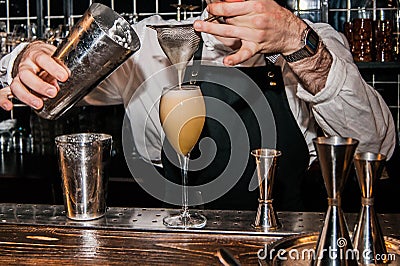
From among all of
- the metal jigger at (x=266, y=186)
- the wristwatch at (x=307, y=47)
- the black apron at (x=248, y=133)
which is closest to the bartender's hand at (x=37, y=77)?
the metal jigger at (x=266, y=186)

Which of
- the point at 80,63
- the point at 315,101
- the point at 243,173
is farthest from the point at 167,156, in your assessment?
the point at 80,63

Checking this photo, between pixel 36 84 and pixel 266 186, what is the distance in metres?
0.45

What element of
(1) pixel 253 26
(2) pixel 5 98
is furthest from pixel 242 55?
(2) pixel 5 98

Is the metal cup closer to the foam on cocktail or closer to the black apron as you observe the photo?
the foam on cocktail

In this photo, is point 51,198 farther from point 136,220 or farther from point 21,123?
point 136,220

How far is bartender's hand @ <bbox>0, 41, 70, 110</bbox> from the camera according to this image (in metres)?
1.14

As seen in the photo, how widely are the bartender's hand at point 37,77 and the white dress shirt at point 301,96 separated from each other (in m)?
0.26

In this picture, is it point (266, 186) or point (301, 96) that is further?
point (301, 96)

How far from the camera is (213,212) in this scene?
1.32 meters

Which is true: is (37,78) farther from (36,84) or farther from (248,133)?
(248,133)

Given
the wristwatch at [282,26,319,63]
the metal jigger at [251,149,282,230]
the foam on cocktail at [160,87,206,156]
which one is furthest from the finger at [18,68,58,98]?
the wristwatch at [282,26,319,63]

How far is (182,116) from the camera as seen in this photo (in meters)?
1.26

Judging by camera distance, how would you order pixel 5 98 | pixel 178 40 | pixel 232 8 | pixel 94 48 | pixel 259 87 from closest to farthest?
pixel 94 48, pixel 232 8, pixel 178 40, pixel 5 98, pixel 259 87

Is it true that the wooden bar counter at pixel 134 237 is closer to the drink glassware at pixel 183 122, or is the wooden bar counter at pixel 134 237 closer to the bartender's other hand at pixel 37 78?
the drink glassware at pixel 183 122
